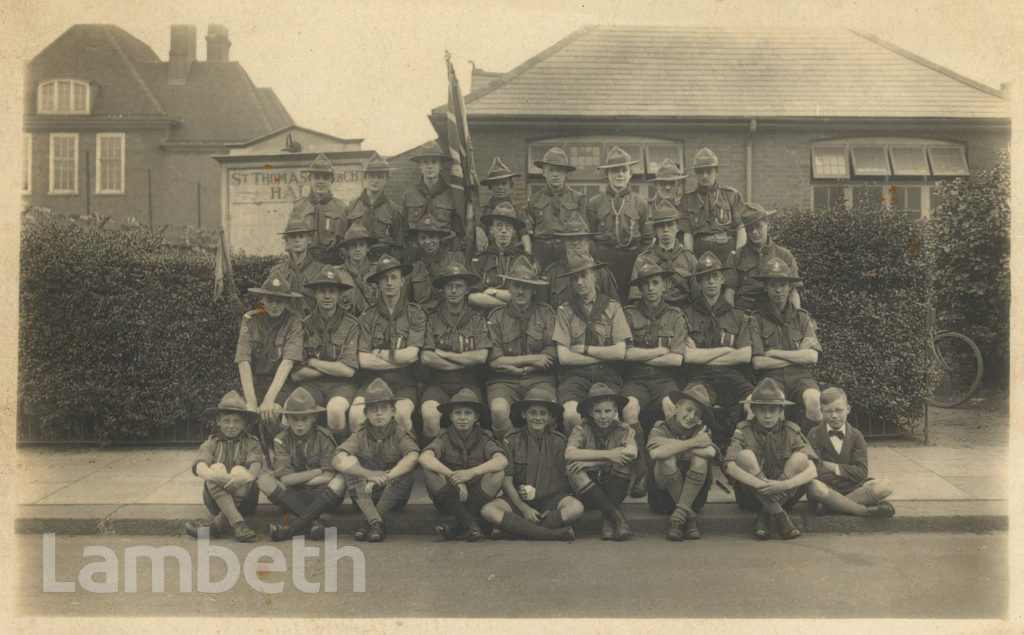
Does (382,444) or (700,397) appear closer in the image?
(700,397)

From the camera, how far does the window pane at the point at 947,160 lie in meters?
14.8

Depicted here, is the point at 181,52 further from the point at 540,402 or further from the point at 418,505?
the point at 540,402

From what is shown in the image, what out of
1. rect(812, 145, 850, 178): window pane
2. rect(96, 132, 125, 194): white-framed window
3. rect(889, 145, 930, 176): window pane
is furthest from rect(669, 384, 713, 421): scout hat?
rect(96, 132, 125, 194): white-framed window

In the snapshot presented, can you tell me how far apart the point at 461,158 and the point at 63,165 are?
41.3ft

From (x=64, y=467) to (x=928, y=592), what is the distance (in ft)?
22.7

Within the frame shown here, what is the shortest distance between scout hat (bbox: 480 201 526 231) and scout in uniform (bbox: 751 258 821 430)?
210 cm

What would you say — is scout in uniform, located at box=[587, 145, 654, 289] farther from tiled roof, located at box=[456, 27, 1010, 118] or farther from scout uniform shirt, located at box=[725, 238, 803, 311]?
tiled roof, located at box=[456, 27, 1010, 118]

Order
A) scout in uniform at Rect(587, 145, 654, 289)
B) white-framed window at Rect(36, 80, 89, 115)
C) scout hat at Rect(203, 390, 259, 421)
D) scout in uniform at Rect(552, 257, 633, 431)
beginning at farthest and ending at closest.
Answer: white-framed window at Rect(36, 80, 89, 115) < scout in uniform at Rect(587, 145, 654, 289) < scout in uniform at Rect(552, 257, 633, 431) < scout hat at Rect(203, 390, 259, 421)

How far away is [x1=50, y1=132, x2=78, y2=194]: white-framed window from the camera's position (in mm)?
16266

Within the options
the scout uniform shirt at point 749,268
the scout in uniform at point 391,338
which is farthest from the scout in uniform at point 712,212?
the scout in uniform at point 391,338

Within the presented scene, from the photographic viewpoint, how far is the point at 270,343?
22.1 ft

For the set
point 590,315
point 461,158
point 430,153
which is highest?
point 430,153

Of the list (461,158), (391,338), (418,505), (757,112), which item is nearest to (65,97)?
(461,158)

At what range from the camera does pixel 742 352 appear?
6.57 metres
